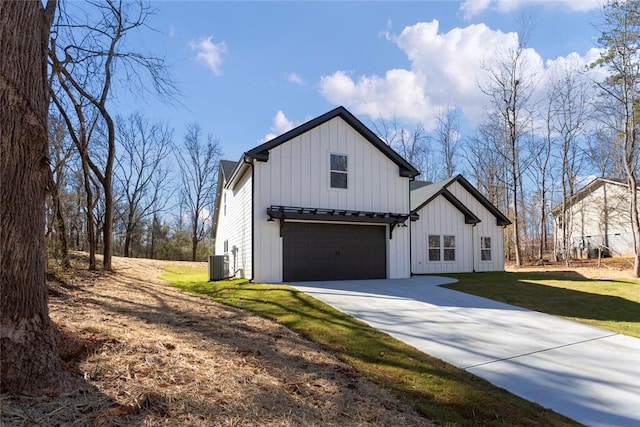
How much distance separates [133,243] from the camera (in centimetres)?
3809

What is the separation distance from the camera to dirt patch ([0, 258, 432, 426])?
2762 mm

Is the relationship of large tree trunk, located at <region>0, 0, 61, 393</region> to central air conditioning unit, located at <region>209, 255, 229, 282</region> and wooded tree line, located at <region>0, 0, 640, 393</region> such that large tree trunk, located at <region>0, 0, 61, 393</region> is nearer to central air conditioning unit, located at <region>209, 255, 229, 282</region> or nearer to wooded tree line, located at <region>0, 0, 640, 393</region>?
wooded tree line, located at <region>0, 0, 640, 393</region>

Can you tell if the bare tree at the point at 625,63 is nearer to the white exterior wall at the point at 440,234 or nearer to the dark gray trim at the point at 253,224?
the white exterior wall at the point at 440,234

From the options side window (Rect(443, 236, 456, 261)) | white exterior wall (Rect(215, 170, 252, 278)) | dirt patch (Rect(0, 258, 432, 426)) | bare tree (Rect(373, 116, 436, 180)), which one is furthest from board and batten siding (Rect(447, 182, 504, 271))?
dirt patch (Rect(0, 258, 432, 426))

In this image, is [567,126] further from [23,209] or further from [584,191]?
[23,209]

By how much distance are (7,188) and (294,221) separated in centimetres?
998

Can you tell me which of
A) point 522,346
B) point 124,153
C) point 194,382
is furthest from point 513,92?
point 124,153

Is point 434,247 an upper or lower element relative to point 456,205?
lower

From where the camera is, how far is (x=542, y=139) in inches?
1160

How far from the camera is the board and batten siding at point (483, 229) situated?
19344 mm

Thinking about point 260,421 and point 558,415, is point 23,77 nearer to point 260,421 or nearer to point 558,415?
point 260,421

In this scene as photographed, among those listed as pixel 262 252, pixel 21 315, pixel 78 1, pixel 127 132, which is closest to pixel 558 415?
pixel 21 315

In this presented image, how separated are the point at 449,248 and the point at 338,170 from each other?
8151 mm

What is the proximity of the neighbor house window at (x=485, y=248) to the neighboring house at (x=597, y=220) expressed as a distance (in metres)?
11.1
